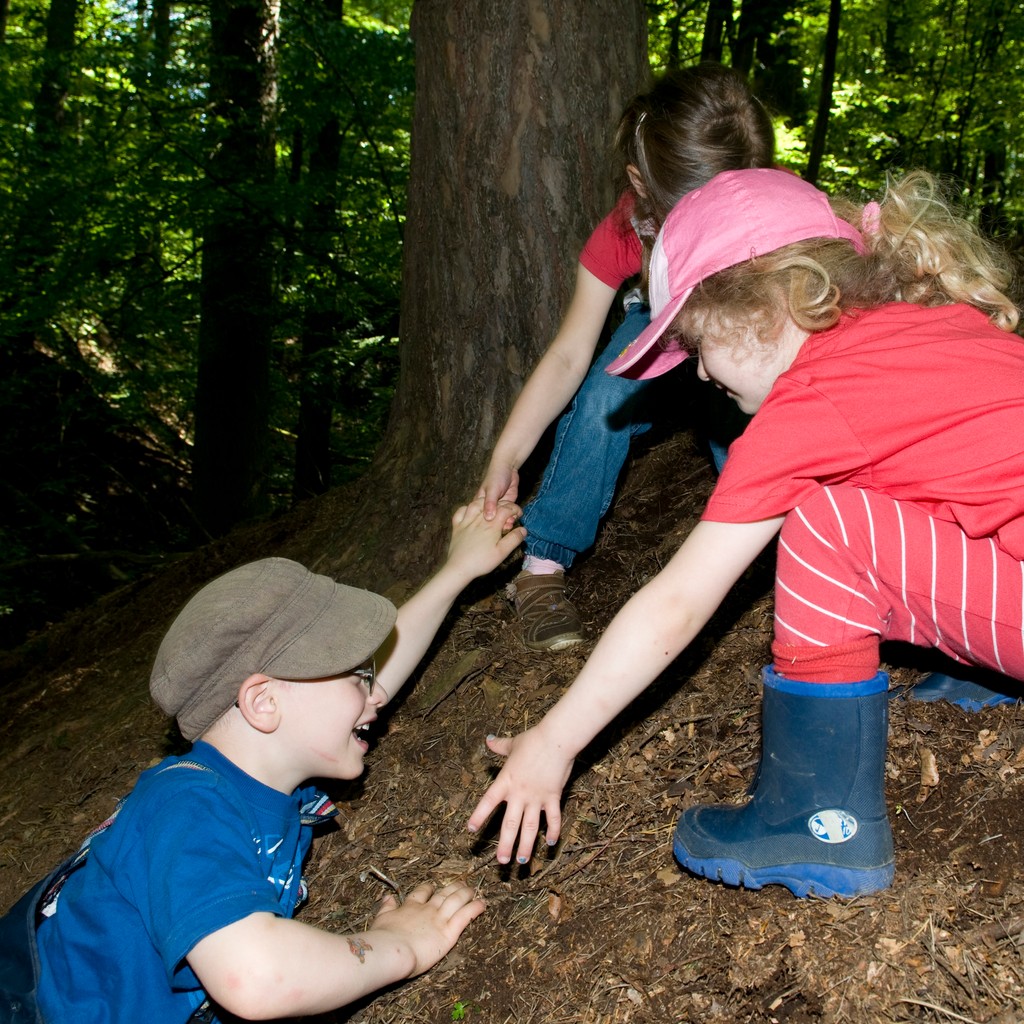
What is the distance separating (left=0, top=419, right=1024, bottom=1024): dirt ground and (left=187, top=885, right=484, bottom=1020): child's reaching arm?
23 cm

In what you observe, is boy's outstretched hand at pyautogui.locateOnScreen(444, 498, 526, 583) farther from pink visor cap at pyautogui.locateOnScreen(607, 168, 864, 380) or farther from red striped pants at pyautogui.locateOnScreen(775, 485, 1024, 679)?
red striped pants at pyautogui.locateOnScreen(775, 485, 1024, 679)

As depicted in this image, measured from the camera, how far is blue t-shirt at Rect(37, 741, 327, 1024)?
1873 millimetres

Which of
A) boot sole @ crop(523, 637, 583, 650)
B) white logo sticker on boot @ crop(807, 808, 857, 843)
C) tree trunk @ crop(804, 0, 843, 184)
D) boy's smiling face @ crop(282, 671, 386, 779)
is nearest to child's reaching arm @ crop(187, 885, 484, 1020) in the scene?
boy's smiling face @ crop(282, 671, 386, 779)

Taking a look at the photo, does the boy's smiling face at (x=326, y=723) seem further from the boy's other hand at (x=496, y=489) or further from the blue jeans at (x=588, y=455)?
the blue jeans at (x=588, y=455)

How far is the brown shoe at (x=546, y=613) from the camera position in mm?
3215

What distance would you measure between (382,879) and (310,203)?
6.12 metres

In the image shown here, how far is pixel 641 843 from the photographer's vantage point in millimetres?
2400

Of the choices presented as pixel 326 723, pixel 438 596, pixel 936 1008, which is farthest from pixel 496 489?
pixel 936 1008

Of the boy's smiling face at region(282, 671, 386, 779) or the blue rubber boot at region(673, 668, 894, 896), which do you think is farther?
the boy's smiling face at region(282, 671, 386, 779)

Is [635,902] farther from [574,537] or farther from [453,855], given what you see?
[574,537]

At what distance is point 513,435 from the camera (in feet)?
10.3

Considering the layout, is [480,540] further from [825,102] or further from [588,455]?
[825,102]

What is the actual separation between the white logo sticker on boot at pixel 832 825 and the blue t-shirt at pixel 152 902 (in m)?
1.19

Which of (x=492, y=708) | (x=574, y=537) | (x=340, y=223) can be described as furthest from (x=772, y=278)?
(x=340, y=223)
